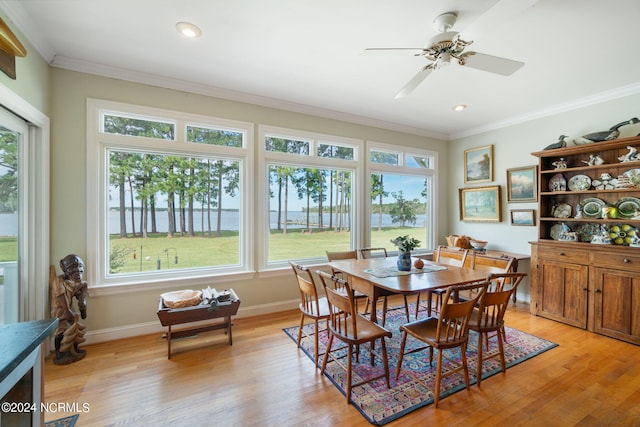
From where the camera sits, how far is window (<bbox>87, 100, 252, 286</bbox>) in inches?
113

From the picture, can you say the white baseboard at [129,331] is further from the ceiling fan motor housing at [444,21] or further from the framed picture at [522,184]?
the framed picture at [522,184]

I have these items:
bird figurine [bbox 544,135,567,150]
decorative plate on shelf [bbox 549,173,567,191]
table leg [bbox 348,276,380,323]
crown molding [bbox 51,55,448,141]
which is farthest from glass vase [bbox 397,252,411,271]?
bird figurine [bbox 544,135,567,150]

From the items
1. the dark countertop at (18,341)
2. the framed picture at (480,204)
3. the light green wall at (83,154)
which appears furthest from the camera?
the framed picture at (480,204)

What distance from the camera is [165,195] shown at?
3230 mm

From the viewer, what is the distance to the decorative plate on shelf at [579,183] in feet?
11.1

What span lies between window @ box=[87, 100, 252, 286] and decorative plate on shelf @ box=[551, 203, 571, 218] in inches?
159

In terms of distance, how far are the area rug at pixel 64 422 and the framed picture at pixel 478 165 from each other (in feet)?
18.3

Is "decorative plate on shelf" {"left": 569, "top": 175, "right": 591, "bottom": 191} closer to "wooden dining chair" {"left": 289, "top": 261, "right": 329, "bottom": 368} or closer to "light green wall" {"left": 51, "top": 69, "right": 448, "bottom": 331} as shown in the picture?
"wooden dining chair" {"left": 289, "top": 261, "right": 329, "bottom": 368}

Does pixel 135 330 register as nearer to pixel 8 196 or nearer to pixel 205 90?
pixel 8 196

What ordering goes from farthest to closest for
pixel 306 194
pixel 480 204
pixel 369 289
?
pixel 480 204 < pixel 306 194 < pixel 369 289

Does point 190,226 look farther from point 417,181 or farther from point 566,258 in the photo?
point 566,258

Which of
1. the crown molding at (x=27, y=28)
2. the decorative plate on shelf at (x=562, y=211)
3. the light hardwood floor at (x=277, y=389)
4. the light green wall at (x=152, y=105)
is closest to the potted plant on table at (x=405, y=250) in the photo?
the light hardwood floor at (x=277, y=389)

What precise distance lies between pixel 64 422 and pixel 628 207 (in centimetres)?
542

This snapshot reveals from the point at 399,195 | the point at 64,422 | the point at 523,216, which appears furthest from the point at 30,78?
the point at 523,216
